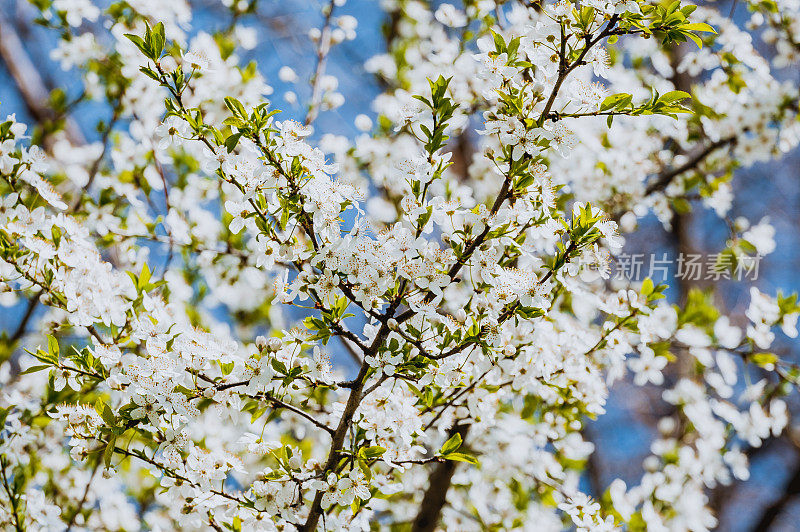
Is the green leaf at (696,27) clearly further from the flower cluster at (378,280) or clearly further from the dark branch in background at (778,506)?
the dark branch in background at (778,506)

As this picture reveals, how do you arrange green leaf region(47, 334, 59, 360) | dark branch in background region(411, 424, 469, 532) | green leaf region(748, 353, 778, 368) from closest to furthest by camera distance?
green leaf region(47, 334, 59, 360) < green leaf region(748, 353, 778, 368) < dark branch in background region(411, 424, 469, 532)

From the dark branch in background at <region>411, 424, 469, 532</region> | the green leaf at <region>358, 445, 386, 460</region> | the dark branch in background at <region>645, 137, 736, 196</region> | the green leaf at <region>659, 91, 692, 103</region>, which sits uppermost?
the dark branch in background at <region>645, 137, 736, 196</region>

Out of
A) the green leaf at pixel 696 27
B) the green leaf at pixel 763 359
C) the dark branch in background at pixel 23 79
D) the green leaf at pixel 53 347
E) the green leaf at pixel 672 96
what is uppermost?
the dark branch in background at pixel 23 79

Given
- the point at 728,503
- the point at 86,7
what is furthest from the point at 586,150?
the point at 728,503

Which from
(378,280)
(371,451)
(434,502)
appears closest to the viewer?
(378,280)

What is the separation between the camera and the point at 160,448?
5.60 feet

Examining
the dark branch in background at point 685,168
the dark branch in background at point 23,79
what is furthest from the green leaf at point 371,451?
the dark branch in background at point 23,79

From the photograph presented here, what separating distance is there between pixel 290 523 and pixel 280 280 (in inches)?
26.1

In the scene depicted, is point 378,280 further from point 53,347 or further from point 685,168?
point 685,168

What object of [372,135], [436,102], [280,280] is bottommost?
[280,280]

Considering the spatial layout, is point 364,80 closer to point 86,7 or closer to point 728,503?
point 86,7

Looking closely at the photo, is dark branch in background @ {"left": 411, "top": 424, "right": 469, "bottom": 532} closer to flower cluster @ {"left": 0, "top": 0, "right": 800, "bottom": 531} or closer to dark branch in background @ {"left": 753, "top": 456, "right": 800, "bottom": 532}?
flower cluster @ {"left": 0, "top": 0, "right": 800, "bottom": 531}

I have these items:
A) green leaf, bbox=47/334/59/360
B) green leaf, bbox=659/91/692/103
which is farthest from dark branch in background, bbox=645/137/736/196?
green leaf, bbox=47/334/59/360

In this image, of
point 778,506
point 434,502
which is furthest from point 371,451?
point 778,506
